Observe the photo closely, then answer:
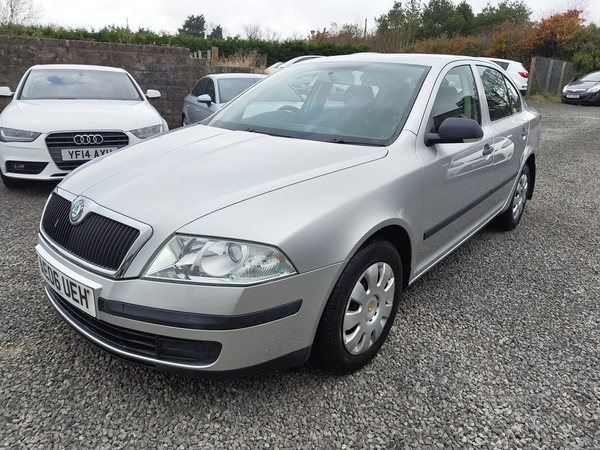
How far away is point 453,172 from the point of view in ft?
9.32

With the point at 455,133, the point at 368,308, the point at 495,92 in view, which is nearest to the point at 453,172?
the point at 455,133

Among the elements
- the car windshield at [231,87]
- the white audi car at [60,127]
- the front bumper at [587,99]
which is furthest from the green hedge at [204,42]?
the front bumper at [587,99]

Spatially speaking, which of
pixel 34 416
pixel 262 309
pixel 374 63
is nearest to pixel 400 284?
pixel 262 309

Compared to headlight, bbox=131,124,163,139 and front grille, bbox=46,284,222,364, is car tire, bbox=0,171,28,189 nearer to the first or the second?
headlight, bbox=131,124,163,139

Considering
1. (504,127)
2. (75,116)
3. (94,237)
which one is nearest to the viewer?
(94,237)

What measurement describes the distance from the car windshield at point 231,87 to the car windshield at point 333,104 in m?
4.66

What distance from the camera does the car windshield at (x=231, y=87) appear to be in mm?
7879

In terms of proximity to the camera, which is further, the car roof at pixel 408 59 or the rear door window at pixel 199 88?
the rear door window at pixel 199 88

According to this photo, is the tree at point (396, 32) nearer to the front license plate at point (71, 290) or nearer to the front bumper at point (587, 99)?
the front bumper at point (587, 99)

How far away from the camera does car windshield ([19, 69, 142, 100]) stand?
584cm

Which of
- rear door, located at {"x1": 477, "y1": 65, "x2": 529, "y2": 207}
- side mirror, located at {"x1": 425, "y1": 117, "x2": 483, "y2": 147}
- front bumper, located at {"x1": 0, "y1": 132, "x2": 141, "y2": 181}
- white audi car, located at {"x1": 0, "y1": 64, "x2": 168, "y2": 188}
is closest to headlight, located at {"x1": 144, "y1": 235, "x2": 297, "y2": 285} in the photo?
side mirror, located at {"x1": 425, "y1": 117, "x2": 483, "y2": 147}

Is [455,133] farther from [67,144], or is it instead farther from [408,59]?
[67,144]

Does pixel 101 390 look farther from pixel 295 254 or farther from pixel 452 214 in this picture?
pixel 452 214

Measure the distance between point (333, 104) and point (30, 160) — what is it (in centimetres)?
349
